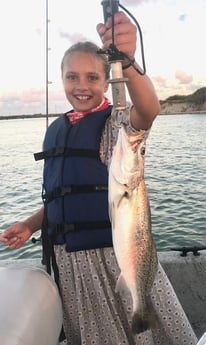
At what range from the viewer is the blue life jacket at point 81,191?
3229 mm

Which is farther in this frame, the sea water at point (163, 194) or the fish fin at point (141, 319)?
the sea water at point (163, 194)

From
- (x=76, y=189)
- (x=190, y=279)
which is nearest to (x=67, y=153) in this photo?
(x=76, y=189)

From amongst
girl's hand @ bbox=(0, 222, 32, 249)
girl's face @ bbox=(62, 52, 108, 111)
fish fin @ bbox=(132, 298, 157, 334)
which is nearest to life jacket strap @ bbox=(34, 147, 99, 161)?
girl's face @ bbox=(62, 52, 108, 111)

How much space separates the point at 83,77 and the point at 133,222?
1241 millimetres

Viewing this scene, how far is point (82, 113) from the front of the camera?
11.3 ft

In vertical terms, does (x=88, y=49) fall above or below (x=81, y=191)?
above

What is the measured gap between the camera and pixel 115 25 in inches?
86.6

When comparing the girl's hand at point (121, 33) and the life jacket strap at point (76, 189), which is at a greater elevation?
the girl's hand at point (121, 33)

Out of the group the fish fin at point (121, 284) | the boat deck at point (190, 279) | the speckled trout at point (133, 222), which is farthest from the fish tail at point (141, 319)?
the boat deck at point (190, 279)

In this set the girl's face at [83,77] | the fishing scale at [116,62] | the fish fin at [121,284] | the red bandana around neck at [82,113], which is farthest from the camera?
the red bandana around neck at [82,113]

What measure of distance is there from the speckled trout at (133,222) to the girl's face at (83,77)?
3.05ft

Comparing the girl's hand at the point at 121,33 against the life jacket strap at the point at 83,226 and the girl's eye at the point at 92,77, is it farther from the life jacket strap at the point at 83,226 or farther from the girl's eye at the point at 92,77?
the life jacket strap at the point at 83,226

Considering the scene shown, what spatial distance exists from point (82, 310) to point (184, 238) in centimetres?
763

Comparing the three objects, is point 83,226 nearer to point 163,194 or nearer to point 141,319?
point 141,319
